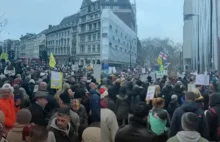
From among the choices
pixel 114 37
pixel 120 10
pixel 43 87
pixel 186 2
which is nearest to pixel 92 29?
pixel 114 37

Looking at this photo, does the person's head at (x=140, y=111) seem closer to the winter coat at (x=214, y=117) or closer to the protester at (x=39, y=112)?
the protester at (x=39, y=112)

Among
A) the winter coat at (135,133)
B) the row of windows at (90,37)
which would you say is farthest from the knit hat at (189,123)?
the row of windows at (90,37)

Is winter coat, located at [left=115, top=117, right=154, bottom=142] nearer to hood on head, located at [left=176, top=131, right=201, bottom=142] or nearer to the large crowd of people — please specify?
the large crowd of people

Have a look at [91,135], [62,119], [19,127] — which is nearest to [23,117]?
[19,127]

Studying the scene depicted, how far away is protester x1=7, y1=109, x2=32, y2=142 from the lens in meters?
4.27

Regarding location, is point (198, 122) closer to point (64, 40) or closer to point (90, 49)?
point (90, 49)

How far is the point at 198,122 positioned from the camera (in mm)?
5582

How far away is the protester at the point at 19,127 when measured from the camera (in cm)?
427

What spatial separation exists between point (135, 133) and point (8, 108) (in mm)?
3778

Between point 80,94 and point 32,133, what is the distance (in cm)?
313

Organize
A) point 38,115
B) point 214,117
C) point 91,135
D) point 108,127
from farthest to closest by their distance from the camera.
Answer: point 214,117, point 38,115, point 108,127, point 91,135

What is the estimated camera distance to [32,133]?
156 inches

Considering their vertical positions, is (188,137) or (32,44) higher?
(32,44)

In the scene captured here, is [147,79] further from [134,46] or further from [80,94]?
[134,46]
